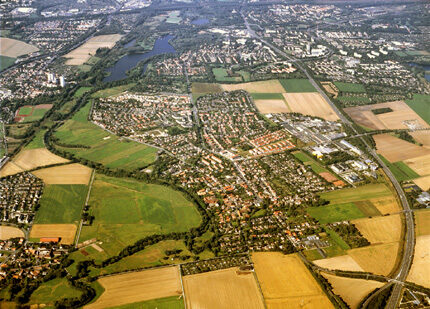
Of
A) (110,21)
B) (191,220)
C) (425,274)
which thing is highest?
(110,21)

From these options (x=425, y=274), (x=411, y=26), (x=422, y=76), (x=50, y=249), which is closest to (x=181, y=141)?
(x=50, y=249)

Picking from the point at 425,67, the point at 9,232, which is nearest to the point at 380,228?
the point at 9,232

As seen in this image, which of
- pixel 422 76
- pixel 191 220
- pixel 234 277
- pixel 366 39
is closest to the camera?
pixel 234 277

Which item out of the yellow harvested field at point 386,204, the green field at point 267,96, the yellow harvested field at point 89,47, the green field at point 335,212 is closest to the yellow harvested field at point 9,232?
the green field at point 335,212

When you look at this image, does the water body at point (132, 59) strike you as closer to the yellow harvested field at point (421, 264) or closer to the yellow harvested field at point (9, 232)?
the yellow harvested field at point (9, 232)

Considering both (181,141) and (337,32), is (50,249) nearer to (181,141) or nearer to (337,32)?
(181,141)

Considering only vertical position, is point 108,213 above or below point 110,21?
below

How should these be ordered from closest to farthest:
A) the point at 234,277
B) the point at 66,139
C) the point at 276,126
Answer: the point at 234,277
the point at 66,139
the point at 276,126

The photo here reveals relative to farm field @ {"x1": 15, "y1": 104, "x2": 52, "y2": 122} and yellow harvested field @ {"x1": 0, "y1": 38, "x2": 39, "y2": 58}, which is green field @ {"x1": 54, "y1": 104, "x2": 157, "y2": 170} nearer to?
farm field @ {"x1": 15, "y1": 104, "x2": 52, "y2": 122}

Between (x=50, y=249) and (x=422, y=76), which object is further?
(x=422, y=76)
